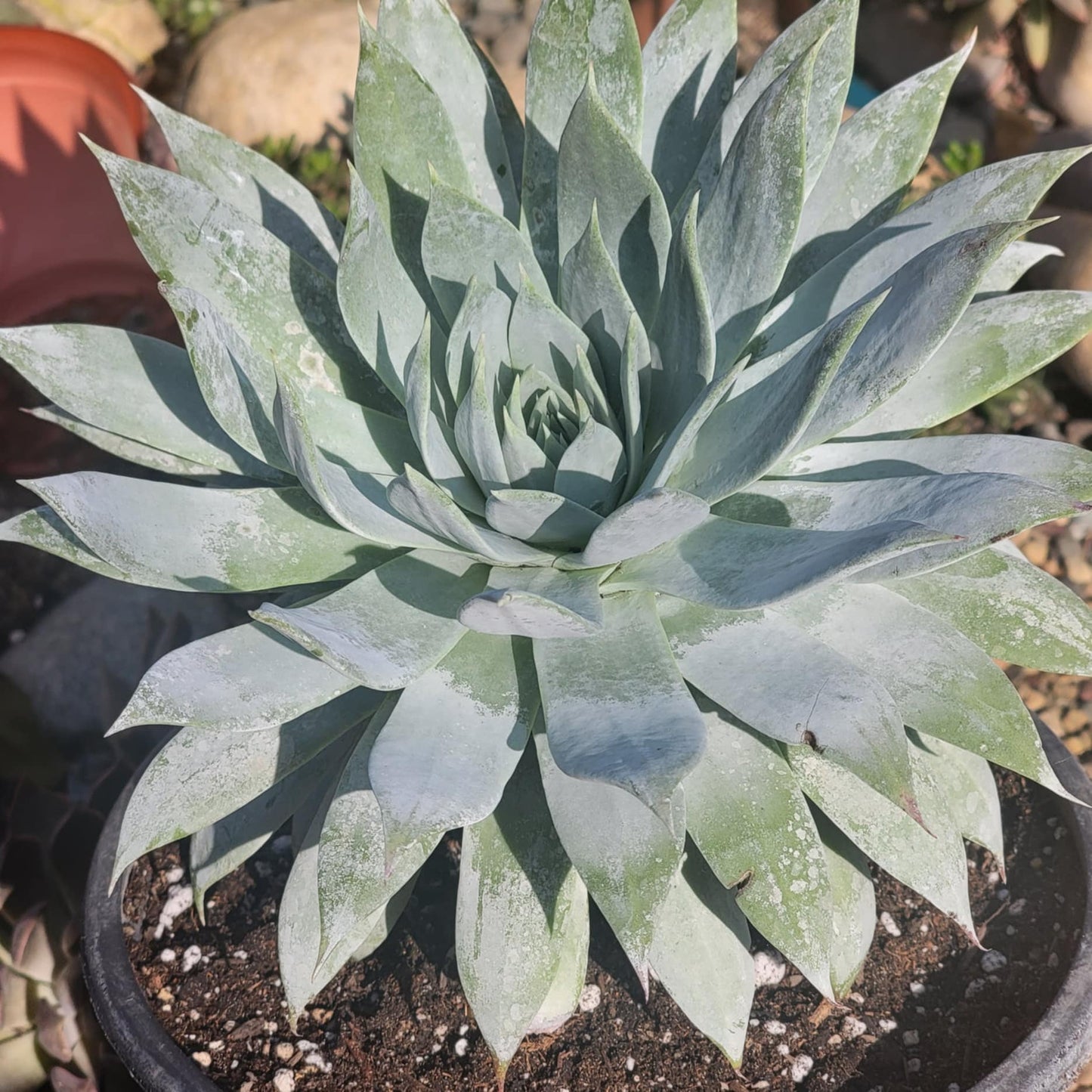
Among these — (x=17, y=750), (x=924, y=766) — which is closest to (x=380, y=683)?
(x=924, y=766)

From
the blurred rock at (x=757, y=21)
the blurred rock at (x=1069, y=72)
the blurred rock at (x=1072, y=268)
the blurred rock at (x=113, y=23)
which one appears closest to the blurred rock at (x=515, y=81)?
the blurred rock at (x=757, y=21)

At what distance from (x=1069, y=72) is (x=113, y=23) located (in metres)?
2.69

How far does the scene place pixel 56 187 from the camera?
2520mm

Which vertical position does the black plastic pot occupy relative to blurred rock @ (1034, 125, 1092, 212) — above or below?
below

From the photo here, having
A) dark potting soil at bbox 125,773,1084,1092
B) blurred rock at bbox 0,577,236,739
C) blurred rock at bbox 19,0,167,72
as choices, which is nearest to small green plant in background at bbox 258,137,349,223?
blurred rock at bbox 19,0,167,72

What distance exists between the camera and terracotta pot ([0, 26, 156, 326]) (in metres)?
2.47

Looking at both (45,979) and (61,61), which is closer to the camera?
(45,979)

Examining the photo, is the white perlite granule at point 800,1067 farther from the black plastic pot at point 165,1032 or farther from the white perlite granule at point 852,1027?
the black plastic pot at point 165,1032

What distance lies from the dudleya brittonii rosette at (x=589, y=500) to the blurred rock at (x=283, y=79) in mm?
1790

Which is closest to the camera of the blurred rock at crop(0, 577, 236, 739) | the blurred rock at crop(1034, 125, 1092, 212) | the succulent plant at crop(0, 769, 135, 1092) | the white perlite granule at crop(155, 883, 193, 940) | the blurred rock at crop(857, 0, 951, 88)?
the white perlite granule at crop(155, 883, 193, 940)

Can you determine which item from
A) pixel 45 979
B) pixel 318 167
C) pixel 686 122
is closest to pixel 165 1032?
pixel 45 979

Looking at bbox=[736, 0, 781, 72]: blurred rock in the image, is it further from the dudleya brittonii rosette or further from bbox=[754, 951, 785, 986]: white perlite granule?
bbox=[754, 951, 785, 986]: white perlite granule

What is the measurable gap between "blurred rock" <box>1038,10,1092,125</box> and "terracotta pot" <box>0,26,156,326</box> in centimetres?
243

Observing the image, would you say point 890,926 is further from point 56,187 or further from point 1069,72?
point 1069,72
